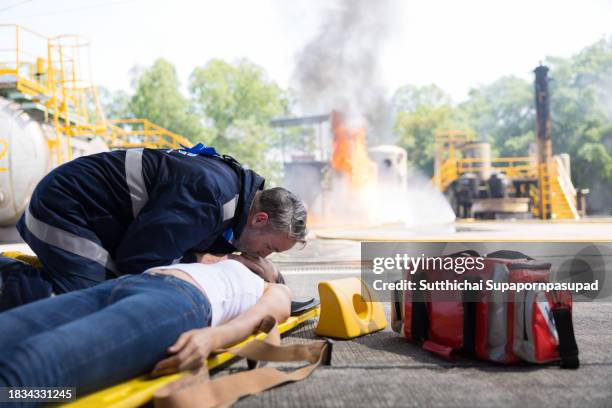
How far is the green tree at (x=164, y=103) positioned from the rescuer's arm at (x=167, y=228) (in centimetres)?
3694

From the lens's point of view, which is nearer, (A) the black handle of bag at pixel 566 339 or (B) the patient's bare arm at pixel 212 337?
(B) the patient's bare arm at pixel 212 337

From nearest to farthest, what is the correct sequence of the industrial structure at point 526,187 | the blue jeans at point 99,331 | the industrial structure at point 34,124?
the blue jeans at point 99,331 → the industrial structure at point 34,124 → the industrial structure at point 526,187

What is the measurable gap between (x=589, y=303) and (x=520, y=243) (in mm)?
4912

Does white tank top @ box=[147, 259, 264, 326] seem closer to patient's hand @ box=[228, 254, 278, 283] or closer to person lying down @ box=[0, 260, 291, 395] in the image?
person lying down @ box=[0, 260, 291, 395]

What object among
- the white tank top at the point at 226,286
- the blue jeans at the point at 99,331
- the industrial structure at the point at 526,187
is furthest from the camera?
the industrial structure at the point at 526,187

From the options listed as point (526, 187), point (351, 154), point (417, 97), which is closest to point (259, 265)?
point (526, 187)

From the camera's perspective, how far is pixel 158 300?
2031mm

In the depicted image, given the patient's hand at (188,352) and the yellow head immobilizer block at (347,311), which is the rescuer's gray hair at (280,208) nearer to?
the yellow head immobilizer block at (347,311)

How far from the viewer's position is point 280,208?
3.03 metres

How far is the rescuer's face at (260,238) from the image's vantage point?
→ 3.07 metres

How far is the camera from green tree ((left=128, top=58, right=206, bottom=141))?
38688mm

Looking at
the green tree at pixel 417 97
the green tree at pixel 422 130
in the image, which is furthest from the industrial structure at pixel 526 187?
the green tree at pixel 417 97

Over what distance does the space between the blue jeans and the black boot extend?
598mm

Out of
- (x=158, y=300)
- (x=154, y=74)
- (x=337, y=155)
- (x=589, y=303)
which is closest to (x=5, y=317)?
(x=158, y=300)
